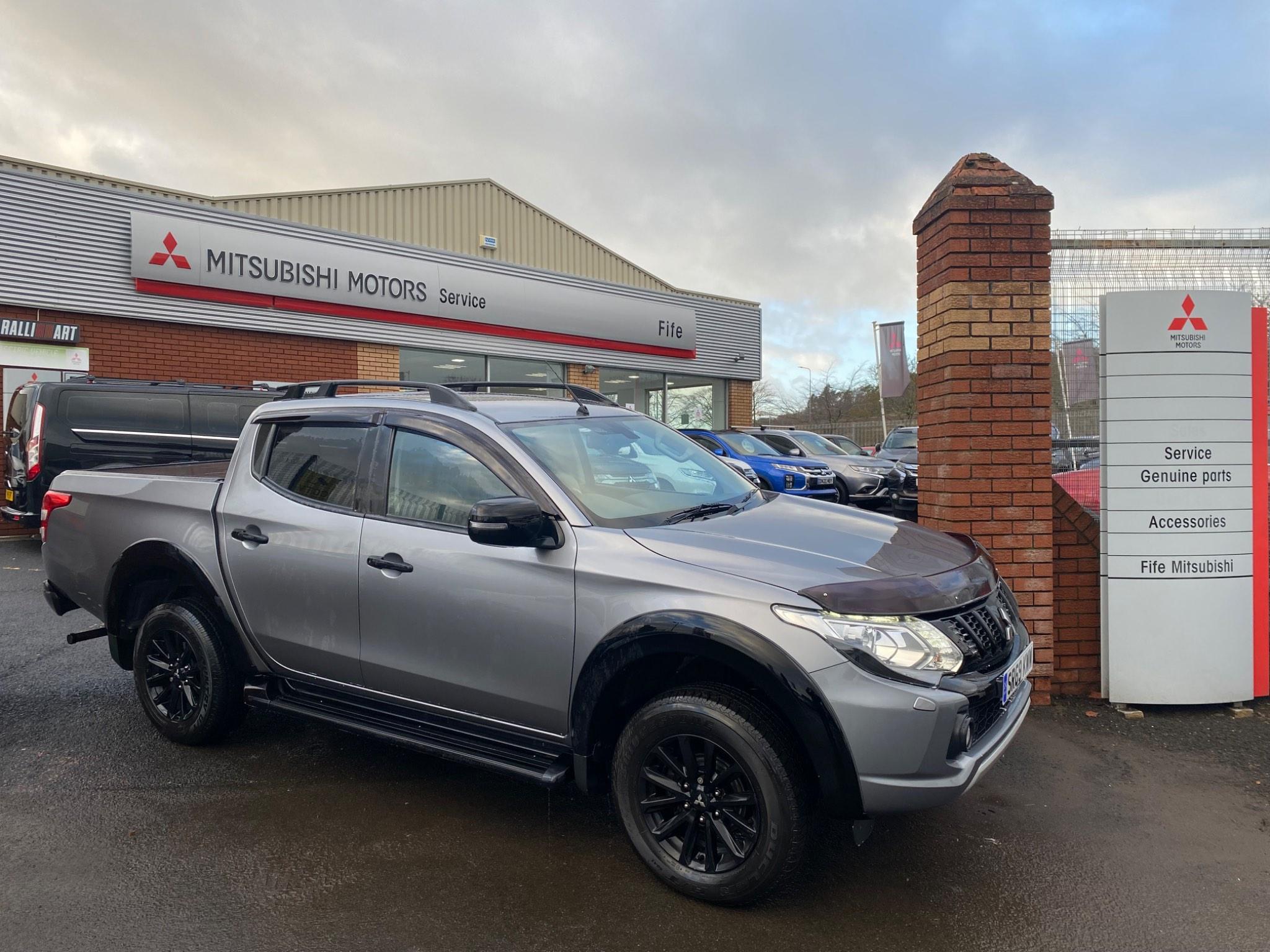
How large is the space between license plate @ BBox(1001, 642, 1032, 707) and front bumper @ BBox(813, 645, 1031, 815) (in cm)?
40

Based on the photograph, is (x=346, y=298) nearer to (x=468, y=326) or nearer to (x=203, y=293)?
(x=203, y=293)

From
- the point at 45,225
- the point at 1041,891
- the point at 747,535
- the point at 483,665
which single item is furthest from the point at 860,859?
the point at 45,225

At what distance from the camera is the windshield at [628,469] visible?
3.28 metres

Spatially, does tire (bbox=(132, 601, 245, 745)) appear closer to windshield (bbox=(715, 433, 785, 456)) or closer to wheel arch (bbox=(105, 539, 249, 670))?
wheel arch (bbox=(105, 539, 249, 670))

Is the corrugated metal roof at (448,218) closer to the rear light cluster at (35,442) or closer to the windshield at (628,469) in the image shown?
the rear light cluster at (35,442)

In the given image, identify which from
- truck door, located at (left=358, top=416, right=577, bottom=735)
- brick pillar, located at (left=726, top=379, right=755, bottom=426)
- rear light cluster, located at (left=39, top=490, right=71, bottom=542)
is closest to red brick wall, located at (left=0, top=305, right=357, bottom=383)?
rear light cluster, located at (left=39, top=490, right=71, bottom=542)

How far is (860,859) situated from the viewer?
10.3 ft

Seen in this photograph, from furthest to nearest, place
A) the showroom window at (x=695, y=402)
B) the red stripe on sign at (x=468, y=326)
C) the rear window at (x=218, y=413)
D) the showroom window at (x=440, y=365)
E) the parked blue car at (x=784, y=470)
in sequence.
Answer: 1. the showroom window at (x=695, y=402)
2. the showroom window at (x=440, y=365)
3. the red stripe on sign at (x=468, y=326)
4. the parked blue car at (x=784, y=470)
5. the rear window at (x=218, y=413)

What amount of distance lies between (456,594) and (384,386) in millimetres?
1207

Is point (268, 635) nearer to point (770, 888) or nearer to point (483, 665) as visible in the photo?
point (483, 665)

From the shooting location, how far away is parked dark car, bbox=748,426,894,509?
13.5m

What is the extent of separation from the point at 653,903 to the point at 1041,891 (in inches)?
52.7

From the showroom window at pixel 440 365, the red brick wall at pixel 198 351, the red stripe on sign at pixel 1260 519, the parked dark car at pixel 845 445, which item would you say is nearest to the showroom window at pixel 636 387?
the showroom window at pixel 440 365

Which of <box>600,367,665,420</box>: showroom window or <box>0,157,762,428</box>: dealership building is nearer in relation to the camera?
<box>0,157,762,428</box>: dealership building
